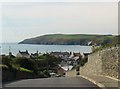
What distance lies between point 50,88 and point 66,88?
2.74ft

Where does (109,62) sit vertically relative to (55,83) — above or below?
above

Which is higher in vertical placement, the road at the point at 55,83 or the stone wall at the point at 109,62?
the stone wall at the point at 109,62

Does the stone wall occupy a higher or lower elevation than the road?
higher

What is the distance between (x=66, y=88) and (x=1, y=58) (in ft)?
60.7

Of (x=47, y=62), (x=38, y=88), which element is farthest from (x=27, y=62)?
(x=47, y=62)

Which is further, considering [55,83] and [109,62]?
[109,62]

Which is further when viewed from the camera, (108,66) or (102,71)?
(102,71)

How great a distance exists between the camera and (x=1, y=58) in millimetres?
36031

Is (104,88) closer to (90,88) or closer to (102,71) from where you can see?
(90,88)

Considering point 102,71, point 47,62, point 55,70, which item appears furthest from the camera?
point 55,70

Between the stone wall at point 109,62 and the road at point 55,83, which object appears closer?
the road at point 55,83

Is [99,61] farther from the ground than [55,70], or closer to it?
farther from the ground

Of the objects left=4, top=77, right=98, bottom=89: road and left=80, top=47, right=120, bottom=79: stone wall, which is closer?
left=4, top=77, right=98, bottom=89: road

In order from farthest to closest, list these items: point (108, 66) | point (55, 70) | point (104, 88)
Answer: point (55, 70), point (108, 66), point (104, 88)
